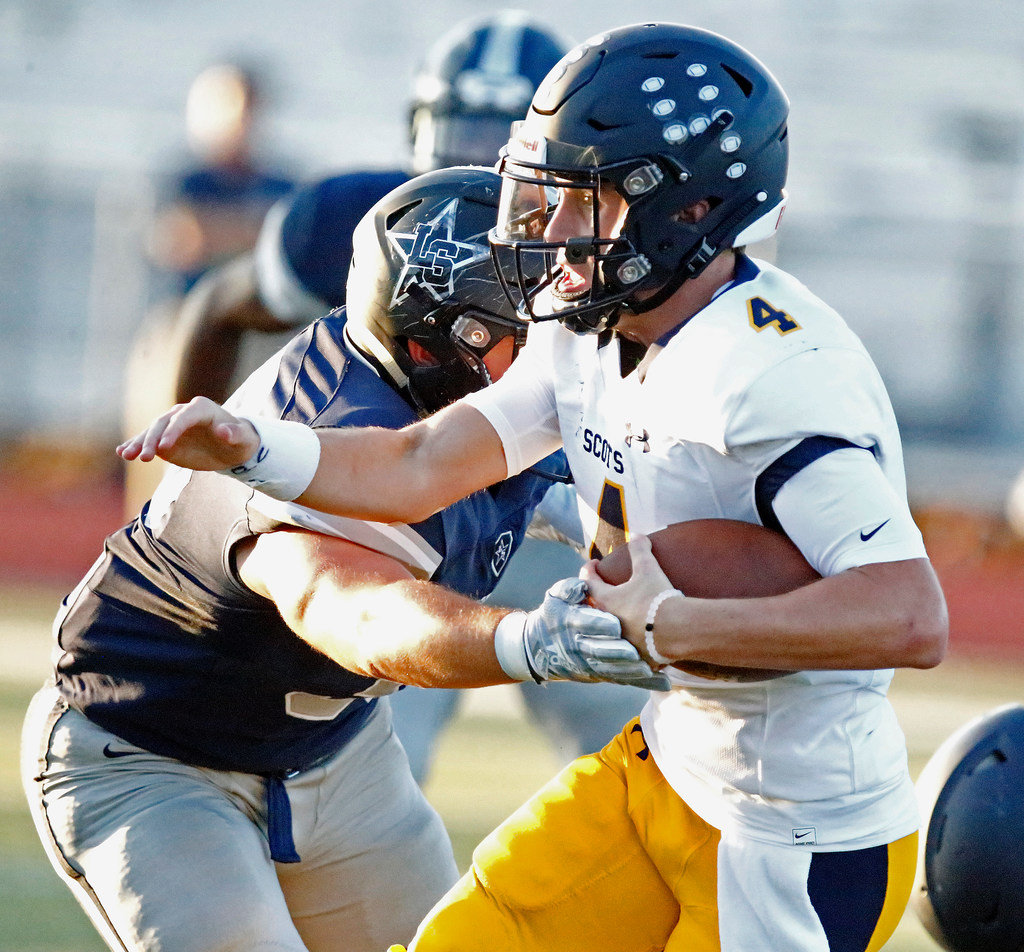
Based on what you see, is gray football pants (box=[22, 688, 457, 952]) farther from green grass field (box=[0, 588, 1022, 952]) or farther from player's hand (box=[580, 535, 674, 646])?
green grass field (box=[0, 588, 1022, 952])

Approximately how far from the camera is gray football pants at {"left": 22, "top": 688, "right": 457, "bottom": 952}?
→ 2396 mm

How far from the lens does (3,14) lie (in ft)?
40.5

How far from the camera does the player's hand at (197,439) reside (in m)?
1.89

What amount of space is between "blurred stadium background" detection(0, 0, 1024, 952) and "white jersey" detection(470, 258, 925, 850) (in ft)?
17.6

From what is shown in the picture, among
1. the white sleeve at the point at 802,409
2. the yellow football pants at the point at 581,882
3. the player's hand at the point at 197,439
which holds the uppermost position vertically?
the white sleeve at the point at 802,409

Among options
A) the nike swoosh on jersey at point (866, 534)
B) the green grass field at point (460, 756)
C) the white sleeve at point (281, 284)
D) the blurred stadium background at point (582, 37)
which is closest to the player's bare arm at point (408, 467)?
the nike swoosh on jersey at point (866, 534)

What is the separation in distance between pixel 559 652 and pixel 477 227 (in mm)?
930

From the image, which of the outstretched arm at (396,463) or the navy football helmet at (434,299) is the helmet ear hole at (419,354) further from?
the outstretched arm at (396,463)

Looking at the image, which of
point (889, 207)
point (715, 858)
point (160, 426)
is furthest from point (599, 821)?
point (889, 207)

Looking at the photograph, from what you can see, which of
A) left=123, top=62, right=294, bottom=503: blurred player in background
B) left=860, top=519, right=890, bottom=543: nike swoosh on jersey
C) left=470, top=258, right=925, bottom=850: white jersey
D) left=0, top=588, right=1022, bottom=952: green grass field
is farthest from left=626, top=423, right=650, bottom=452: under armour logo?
left=123, top=62, right=294, bottom=503: blurred player in background

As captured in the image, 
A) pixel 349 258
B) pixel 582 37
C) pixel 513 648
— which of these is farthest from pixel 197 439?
pixel 582 37

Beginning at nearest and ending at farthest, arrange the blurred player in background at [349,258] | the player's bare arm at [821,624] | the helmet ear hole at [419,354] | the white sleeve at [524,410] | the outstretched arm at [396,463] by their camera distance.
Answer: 1. the player's bare arm at [821,624]
2. the outstretched arm at [396,463]
3. the white sleeve at [524,410]
4. the helmet ear hole at [419,354]
5. the blurred player in background at [349,258]

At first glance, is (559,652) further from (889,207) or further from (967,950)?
(889,207)

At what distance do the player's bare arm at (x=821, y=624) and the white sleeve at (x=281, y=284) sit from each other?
2252mm
